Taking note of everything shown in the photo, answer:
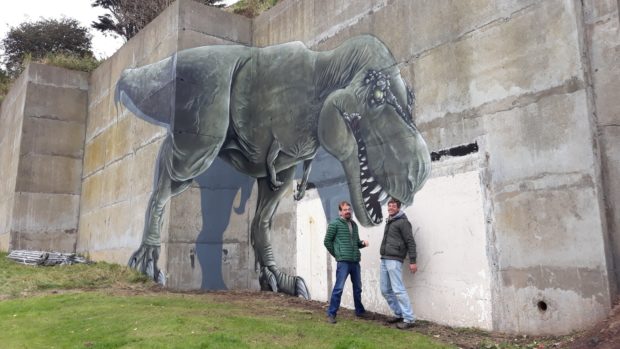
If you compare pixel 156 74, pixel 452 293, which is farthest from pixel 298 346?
pixel 156 74

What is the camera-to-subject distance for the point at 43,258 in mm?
13016

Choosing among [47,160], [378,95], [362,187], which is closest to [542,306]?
[362,187]

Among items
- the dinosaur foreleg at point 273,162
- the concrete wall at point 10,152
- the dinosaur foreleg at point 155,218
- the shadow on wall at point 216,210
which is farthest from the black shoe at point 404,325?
the concrete wall at point 10,152

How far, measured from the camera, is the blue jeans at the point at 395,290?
6.86 m

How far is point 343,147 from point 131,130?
6.10 metres

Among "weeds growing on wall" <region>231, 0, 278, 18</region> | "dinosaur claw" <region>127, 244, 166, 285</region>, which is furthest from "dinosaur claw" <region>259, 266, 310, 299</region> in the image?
"weeds growing on wall" <region>231, 0, 278, 18</region>

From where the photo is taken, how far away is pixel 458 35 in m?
7.33

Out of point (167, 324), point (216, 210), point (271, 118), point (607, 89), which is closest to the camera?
point (607, 89)

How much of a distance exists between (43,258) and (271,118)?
7065 millimetres

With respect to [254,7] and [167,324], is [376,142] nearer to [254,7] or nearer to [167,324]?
[167,324]

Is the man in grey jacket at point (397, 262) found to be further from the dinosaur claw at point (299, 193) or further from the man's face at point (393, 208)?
the dinosaur claw at point (299, 193)

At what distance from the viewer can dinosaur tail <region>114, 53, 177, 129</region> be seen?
36.1 feet

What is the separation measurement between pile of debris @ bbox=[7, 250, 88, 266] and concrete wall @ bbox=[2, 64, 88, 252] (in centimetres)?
121

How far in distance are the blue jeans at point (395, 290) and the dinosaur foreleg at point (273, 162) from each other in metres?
3.73
